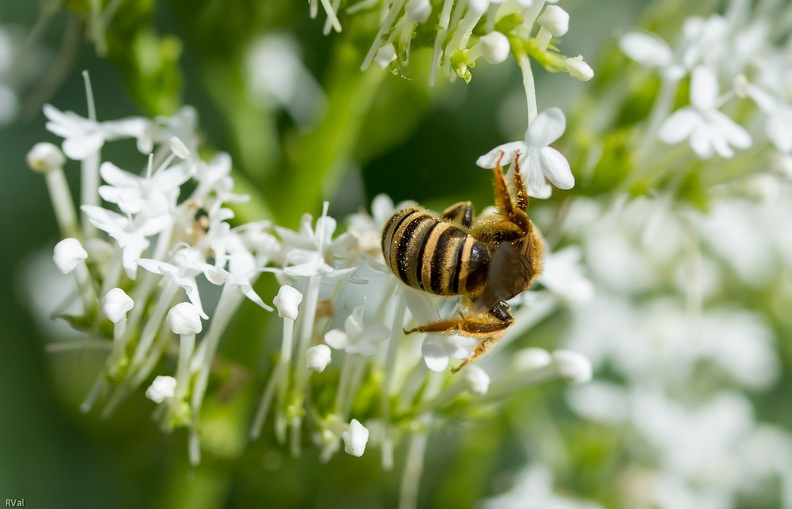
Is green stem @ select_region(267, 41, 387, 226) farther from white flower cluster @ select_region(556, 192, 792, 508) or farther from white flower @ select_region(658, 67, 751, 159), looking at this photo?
white flower cluster @ select_region(556, 192, 792, 508)

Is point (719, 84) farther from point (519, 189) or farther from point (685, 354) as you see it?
point (685, 354)

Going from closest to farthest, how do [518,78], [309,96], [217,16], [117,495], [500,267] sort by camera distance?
[500,267]
[217,16]
[117,495]
[309,96]
[518,78]

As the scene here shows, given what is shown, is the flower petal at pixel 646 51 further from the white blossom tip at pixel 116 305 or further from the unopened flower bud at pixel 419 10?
the white blossom tip at pixel 116 305

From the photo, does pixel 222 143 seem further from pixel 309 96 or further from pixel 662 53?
pixel 662 53

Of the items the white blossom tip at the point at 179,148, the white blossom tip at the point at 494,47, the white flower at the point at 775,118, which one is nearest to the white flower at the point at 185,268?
the white blossom tip at the point at 179,148

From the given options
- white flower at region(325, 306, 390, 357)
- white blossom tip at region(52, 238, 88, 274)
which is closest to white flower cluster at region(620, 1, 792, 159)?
white flower at region(325, 306, 390, 357)

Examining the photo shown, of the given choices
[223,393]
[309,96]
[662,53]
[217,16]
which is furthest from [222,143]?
[662,53]
